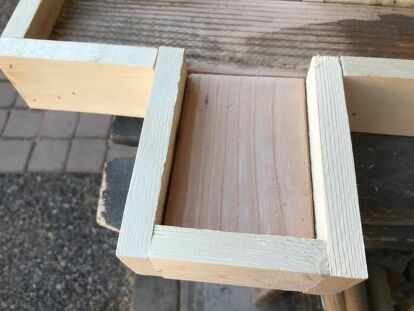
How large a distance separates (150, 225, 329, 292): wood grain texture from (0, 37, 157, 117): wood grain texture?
0.36 m

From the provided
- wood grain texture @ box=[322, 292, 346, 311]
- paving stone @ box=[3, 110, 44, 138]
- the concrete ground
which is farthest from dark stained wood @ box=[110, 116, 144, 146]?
paving stone @ box=[3, 110, 44, 138]

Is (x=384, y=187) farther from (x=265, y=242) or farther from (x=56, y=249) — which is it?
(x=56, y=249)

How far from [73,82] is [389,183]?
29.3 inches

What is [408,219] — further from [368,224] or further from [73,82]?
[73,82]

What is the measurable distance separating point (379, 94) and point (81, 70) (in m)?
0.61

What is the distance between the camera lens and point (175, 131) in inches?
32.0

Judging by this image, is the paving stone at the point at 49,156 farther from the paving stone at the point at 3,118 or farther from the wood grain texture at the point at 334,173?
the wood grain texture at the point at 334,173

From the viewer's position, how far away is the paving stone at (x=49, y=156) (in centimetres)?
277

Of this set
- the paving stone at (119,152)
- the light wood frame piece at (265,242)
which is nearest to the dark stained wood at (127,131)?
the light wood frame piece at (265,242)

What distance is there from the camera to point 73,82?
922 mm

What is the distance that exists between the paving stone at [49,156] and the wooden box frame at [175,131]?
1.86m

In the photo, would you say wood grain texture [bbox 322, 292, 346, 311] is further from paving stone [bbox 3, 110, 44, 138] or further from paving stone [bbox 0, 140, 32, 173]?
paving stone [bbox 3, 110, 44, 138]

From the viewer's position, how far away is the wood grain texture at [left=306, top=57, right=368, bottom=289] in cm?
63

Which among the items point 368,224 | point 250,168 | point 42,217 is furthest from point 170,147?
point 42,217
